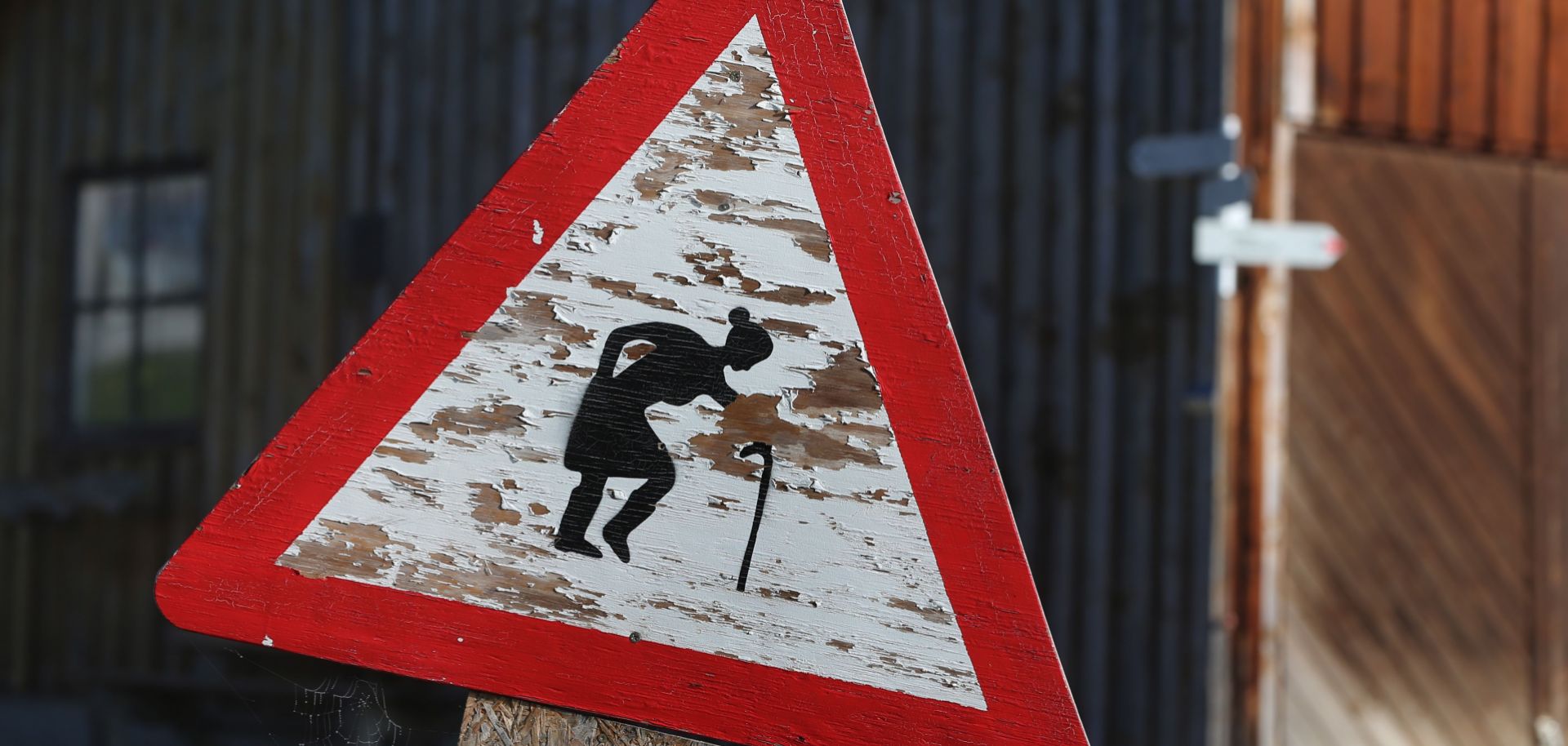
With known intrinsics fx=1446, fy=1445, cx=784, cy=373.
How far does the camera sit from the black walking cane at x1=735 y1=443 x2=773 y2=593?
1545 millimetres

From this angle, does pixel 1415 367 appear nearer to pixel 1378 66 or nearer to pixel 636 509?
pixel 1378 66

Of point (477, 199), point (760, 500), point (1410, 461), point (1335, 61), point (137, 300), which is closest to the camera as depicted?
point (760, 500)

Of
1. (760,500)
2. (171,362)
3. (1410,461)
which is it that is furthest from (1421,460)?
(171,362)

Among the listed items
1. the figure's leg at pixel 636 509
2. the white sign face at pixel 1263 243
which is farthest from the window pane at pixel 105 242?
the figure's leg at pixel 636 509

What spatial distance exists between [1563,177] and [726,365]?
18.0 ft

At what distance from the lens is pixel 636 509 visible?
5.15ft

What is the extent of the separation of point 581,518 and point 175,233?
22.2 feet

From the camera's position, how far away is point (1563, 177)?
19.4 ft

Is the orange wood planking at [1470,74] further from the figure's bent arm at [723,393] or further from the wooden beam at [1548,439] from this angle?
the figure's bent arm at [723,393]

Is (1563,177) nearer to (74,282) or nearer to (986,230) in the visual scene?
(986,230)

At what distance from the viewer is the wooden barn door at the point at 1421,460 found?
5473 mm

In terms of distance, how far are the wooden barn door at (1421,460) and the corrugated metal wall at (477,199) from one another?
0.58 m

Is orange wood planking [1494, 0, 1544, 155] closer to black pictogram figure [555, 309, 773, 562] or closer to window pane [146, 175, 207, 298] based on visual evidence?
black pictogram figure [555, 309, 773, 562]

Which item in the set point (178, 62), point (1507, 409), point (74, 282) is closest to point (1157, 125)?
point (1507, 409)
